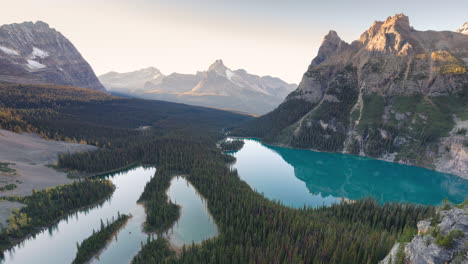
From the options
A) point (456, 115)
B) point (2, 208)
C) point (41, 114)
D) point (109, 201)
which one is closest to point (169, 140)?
point (109, 201)

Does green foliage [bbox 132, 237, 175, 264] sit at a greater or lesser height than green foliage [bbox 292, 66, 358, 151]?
lesser

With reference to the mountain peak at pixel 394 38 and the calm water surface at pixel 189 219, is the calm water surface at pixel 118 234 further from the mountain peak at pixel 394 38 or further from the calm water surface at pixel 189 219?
the mountain peak at pixel 394 38

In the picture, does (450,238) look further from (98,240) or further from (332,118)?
(332,118)

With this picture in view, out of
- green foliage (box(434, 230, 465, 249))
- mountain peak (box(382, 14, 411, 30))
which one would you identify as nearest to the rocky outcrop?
green foliage (box(434, 230, 465, 249))

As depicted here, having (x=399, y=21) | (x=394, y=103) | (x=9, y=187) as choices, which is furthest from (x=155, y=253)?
(x=399, y=21)

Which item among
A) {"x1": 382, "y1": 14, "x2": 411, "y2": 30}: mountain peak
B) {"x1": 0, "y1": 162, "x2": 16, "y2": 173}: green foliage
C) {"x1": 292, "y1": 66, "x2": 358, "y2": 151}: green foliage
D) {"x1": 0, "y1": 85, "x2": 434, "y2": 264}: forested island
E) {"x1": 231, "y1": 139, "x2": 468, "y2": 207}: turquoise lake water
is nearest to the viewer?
{"x1": 0, "y1": 85, "x2": 434, "y2": 264}: forested island

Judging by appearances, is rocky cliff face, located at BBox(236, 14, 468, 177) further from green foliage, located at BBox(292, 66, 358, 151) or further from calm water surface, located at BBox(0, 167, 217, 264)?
calm water surface, located at BBox(0, 167, 217, 264)
